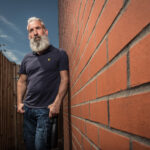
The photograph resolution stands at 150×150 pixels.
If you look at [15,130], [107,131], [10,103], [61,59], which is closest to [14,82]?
[10,103]

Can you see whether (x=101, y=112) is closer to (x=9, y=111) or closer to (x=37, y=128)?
(x=37, y=128)

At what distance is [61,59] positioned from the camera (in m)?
2.07

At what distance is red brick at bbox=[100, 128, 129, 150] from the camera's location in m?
0.49

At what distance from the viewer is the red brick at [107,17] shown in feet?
1.75

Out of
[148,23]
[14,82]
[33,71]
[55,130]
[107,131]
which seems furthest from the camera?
[14,82]

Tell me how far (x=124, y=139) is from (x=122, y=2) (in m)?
0.45

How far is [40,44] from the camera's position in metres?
2.27

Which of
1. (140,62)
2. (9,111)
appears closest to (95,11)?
(140,62)

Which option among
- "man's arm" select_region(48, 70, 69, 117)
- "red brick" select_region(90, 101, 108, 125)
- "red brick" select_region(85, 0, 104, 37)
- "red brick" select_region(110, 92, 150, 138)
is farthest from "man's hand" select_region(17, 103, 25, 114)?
"red brick" select_region(110, 92, 150, 138)

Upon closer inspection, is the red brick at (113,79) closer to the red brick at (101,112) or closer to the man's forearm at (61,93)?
the red brick at (101,112)

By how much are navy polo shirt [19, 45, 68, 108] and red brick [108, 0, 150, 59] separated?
1.48 metres

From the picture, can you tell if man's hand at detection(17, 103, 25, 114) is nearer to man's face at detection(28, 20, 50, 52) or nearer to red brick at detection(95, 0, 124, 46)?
man's face at detection(28, 20, 50, 52)

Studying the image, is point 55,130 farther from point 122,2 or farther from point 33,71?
point 122,2

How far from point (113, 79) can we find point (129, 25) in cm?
21
